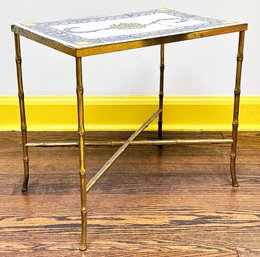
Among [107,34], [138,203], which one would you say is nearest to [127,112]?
[138,203]

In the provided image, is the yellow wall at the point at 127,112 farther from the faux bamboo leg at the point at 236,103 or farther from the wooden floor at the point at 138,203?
the faux bamboo leg at the point at 236,103

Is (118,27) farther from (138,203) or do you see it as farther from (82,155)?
(138,203)

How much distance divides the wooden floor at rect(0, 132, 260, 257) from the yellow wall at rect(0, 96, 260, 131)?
0.10m

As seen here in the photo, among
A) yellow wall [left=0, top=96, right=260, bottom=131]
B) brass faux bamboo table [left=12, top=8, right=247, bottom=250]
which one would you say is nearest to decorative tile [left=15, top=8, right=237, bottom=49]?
brass faux bamboo table [left=12, top=8, right=247, bottom=250]

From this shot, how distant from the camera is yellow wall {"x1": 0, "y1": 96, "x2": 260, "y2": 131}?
228 centimetres

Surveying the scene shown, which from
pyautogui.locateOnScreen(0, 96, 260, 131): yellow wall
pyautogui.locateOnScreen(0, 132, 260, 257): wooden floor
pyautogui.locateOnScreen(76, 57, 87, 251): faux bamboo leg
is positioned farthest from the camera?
pyautogui.locateOnScreen(0, 96, 260, 131): yellow wall

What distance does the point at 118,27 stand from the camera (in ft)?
5.34

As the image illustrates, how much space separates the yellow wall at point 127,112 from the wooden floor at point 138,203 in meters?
0.10

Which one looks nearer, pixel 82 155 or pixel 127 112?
pixel 82 155

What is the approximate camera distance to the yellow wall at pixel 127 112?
2.28 metres

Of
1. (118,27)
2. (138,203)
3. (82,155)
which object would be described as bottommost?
(138,203)

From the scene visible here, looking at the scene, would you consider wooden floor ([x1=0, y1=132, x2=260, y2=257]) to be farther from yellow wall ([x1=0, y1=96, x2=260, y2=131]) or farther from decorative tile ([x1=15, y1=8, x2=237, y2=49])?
decorative tile ([x1=15, y1=8, x2=237, y2=49])

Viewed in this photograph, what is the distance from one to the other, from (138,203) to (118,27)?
0.54 m

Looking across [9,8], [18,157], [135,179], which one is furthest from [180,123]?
[9,8]
